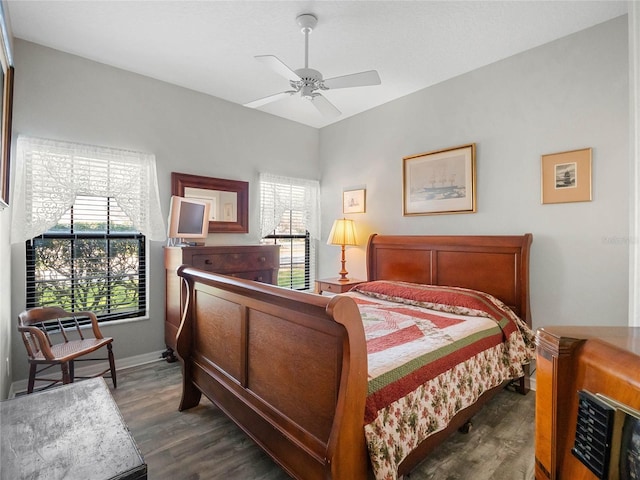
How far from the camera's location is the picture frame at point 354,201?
414cm

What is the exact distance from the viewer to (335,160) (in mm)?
4547

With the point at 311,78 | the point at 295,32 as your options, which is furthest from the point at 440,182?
the point at 295,32

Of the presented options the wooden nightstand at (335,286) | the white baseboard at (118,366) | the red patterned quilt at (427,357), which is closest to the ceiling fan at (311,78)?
the red patterned quilt at (427,357)

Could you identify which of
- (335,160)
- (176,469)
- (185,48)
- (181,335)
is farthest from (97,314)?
(335,160)

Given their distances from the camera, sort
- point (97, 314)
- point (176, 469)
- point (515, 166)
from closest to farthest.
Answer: point (176, 469)
point (515, 166)
point (97, 314)

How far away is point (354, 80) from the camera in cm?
223

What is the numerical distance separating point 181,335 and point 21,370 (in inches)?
59.0

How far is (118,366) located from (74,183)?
1.74 m

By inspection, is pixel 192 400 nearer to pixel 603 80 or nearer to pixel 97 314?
pixel 97 314

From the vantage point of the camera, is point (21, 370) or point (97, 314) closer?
point (21, 370)

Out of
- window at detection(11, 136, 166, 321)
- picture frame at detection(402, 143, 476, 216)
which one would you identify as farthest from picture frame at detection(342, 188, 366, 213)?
window at detection(11, 136, 166, 321)

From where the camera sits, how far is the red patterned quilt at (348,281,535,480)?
1394 millimetres

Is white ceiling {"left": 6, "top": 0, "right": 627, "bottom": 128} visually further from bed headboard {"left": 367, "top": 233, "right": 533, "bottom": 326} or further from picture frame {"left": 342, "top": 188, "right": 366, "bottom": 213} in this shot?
bed headboard {"left": 367, "top": 233, "right": 533, "bottom": 326}

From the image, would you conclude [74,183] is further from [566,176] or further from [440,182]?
[566,176]
